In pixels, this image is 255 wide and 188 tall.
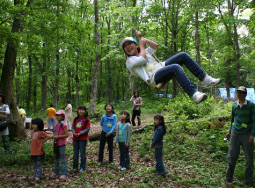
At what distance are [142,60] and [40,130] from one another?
2.63 m

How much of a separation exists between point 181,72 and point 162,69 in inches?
13.1

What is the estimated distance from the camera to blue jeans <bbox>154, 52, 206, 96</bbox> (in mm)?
Result: 3205

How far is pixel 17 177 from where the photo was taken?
4.18 metres

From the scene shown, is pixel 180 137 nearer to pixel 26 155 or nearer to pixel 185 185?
pixel 185 185

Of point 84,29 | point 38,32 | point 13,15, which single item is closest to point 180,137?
point 84,29

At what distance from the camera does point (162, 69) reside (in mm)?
3443

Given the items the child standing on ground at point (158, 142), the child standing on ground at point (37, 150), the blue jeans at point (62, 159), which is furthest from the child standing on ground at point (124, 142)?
the child standing on ground at point (37, 150)

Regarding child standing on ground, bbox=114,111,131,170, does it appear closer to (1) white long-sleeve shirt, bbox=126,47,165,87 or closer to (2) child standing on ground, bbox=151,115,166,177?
(2) child standing on ground, bbox=151,115,166,177

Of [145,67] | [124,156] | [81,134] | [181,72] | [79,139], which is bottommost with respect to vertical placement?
[124,156]

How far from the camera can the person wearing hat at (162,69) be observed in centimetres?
324

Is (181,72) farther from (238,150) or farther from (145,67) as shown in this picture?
(238,150)

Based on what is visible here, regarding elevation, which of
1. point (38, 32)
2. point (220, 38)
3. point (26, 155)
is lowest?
point (26, 155)

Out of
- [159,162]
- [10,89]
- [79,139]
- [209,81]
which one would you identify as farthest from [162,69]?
[10,89]

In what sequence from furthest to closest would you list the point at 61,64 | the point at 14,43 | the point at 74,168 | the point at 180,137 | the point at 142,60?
the point at 61,64, the point at 180,137, the point at 14,43, the point at 74,168, the point at 142,60
